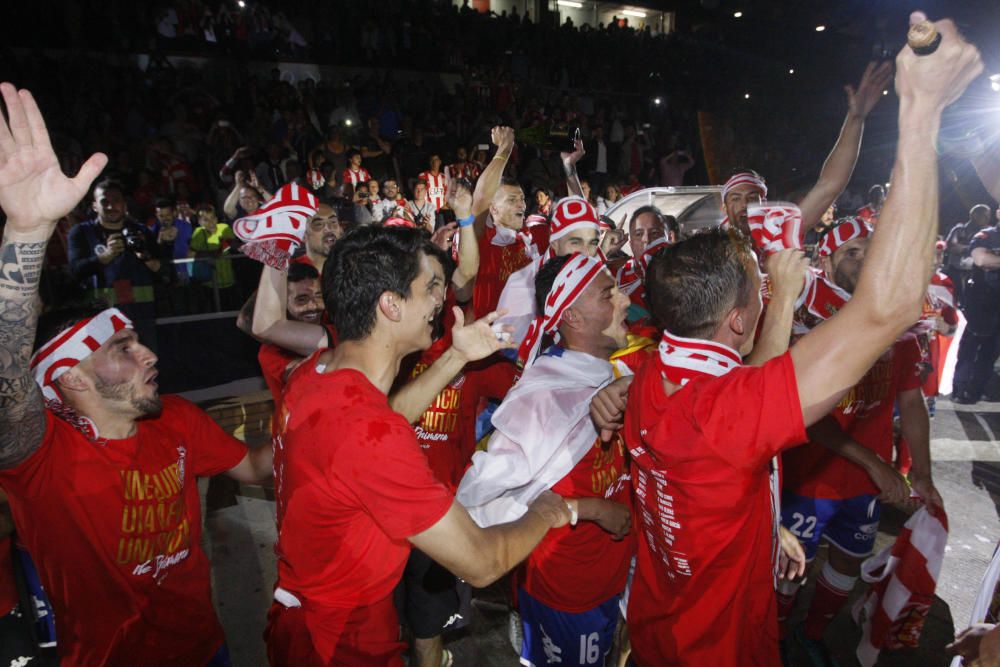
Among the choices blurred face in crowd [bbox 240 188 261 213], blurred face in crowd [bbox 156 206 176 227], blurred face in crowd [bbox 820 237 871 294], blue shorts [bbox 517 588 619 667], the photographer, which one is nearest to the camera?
blue shorts [bbox 517 588 619 667]

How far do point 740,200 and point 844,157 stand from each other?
84 centimetres

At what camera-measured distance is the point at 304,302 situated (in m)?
3.56

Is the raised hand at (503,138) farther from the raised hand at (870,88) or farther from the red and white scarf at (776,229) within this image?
the raised hand at (870,88)

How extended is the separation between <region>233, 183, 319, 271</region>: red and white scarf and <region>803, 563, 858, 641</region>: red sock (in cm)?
356

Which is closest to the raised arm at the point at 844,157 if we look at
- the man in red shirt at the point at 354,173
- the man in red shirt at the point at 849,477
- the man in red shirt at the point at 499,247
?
the man in red shirt at the point at 849,477

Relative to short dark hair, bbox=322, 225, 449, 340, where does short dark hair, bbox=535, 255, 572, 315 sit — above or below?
below

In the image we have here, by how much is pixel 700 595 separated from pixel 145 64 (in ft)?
53.1

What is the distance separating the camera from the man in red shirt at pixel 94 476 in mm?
1811

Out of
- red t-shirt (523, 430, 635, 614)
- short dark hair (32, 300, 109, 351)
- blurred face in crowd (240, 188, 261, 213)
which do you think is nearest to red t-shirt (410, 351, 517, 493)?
red t-shirt (523, 430, 635, 614)

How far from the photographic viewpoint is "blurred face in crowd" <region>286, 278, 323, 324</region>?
11.6 feet

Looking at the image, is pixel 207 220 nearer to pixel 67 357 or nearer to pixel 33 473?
pixel 67 357

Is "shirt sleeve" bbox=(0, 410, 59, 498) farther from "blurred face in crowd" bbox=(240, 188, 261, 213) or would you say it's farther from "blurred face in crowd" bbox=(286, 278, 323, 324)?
"blurred face in crowd" bbox=(240, 188, 261, 213)

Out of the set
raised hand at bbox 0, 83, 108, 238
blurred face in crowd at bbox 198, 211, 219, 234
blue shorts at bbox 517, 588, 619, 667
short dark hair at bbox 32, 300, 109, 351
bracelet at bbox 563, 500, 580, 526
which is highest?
raised hand at bbox 0, 83, 108, 238

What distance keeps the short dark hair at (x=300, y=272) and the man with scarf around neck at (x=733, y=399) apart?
214cm
